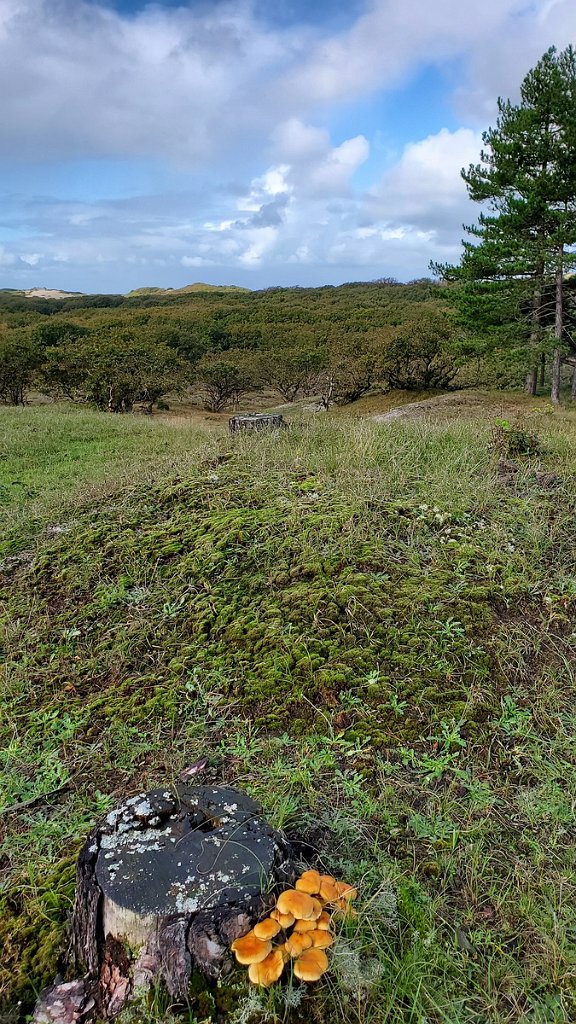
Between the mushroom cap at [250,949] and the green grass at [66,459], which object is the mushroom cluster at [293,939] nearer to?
the mushroom cap at [250,949]

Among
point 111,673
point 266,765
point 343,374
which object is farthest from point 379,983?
point 343,374

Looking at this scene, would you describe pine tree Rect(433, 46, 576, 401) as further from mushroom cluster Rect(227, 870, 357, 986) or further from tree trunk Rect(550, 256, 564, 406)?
mushroom cluster Rect(227, 870, 357, 986)

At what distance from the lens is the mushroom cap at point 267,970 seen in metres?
1.21

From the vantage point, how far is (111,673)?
2.77 meters

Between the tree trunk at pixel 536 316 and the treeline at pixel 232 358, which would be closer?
the tree trunk at pixel 536 316

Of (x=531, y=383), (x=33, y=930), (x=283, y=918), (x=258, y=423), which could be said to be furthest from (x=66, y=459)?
(x=531, y=383)

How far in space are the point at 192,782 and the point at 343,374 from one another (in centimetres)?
2015

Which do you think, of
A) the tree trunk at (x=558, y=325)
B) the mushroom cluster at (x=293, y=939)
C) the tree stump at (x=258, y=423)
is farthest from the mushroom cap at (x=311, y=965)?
the tree trunk at (x=558, y=325)

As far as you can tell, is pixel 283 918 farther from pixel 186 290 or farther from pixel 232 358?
pixel 186 290

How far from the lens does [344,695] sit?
2.42 m

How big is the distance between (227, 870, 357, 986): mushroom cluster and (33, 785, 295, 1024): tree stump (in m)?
0.06

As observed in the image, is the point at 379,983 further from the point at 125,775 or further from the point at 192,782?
the point at 125,775

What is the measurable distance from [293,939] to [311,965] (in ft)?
0.19

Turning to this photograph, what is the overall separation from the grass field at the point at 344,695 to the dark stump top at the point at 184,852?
7.1 inches
